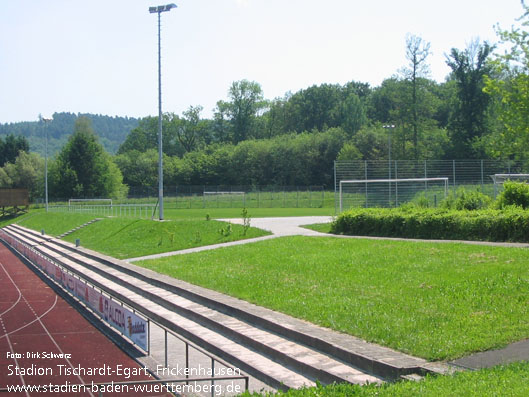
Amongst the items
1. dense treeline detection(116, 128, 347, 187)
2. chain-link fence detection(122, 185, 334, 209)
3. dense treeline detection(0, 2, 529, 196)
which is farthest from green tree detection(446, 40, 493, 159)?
dense treeline detection(116, 128, 347, 187)

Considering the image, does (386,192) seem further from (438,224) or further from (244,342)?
(244,342)

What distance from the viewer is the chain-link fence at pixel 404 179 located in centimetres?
3306

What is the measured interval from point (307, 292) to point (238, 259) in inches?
260

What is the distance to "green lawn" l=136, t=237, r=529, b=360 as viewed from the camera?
8.85 m

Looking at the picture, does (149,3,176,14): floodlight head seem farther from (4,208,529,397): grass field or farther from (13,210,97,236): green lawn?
(4,208,529,397): grass field

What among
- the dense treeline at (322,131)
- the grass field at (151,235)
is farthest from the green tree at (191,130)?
the grass field at (151,235)

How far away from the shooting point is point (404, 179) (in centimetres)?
3319

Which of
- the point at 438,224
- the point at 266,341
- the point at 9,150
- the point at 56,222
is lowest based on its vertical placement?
the point at 56,222

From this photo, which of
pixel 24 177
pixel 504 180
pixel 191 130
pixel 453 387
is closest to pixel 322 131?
pixel 191 130

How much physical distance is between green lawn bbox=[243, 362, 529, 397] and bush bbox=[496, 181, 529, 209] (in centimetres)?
1459

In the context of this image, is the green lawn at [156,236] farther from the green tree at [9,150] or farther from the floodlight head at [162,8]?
the green tree at [9,150]

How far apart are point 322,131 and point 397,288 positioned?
94725 millimetres

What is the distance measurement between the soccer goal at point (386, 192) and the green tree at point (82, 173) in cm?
6263

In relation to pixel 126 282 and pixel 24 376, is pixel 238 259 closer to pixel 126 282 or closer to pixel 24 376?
pixel 126 282
